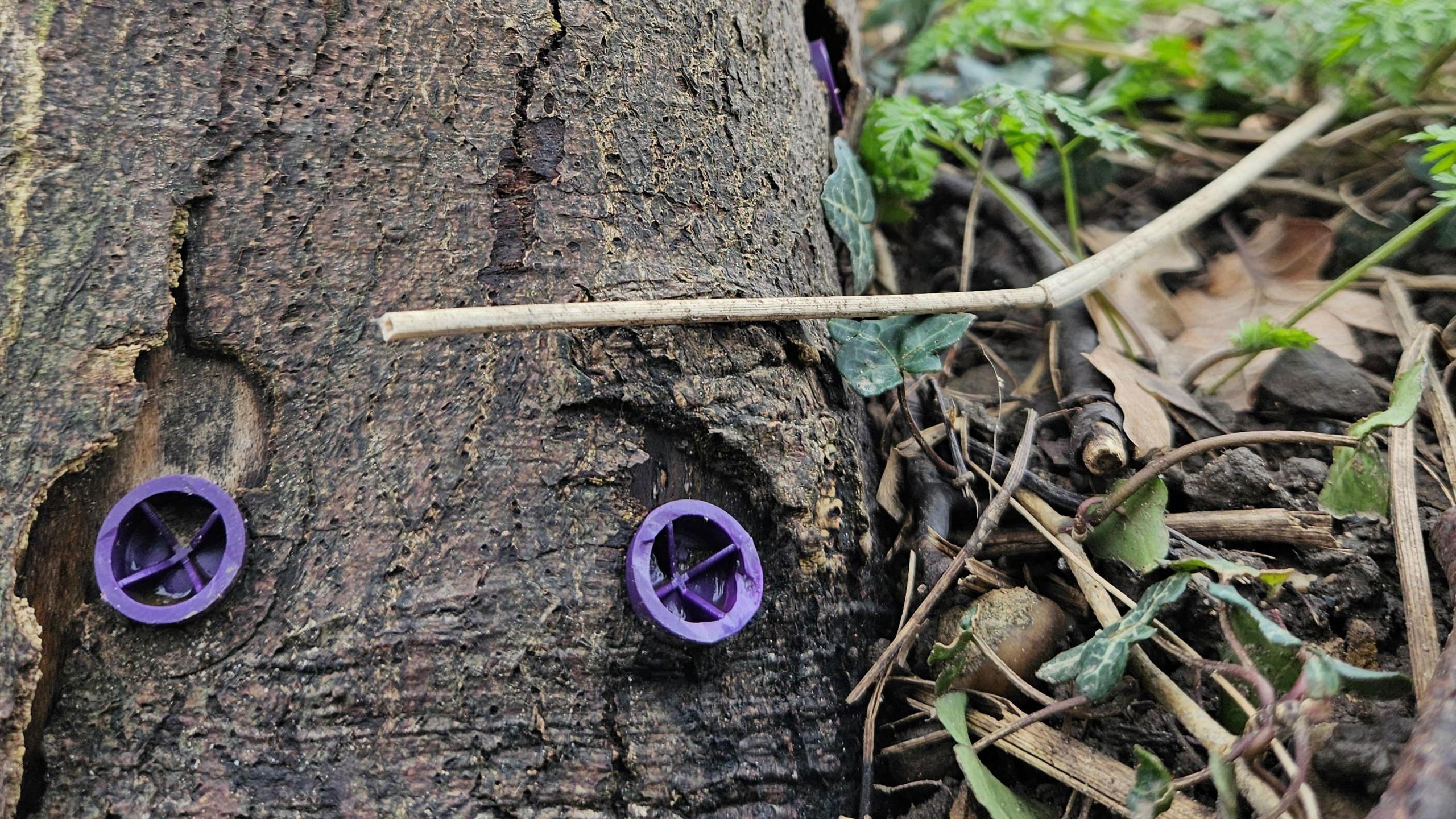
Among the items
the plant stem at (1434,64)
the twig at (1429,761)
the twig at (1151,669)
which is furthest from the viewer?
the plant stem at (1434,64)

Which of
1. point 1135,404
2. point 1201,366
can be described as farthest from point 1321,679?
point 1201,366

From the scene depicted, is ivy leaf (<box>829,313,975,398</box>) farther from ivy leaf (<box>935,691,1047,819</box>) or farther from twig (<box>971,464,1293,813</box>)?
ivy leaf (<box>935,691,1047,819</box>)

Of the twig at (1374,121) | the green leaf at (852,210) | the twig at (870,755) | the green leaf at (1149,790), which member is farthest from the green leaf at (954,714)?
the twig at (1374,121)

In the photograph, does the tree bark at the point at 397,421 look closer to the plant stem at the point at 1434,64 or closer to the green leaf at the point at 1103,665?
the green leaf at the point at 1103,665

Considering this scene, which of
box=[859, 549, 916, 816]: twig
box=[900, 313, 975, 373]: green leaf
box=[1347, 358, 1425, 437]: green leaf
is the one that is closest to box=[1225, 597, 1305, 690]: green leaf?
box=[1347, 358, 1425, 437]: green leaf

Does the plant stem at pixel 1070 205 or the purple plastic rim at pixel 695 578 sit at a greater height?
the plant stem at pixel 1070 205

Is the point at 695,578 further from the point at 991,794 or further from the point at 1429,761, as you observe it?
the point at 1429,761
